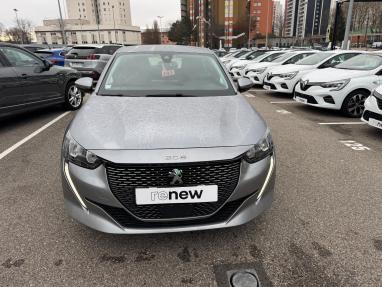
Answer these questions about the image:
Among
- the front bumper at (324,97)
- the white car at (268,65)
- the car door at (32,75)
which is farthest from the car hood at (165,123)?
the white car at (268,65)

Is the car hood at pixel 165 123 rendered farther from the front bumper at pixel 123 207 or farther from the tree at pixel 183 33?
the tree at pixel 183 33

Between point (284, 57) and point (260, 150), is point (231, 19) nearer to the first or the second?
point (284, 57)

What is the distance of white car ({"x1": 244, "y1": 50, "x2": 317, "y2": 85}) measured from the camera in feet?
38.5

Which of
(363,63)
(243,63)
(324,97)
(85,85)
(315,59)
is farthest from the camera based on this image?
(243,63)

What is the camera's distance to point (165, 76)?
3.64 m

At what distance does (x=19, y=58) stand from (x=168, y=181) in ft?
18.1

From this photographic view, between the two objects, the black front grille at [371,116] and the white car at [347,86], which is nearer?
the black front grille at [371,116]

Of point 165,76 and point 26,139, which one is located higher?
point 165,76

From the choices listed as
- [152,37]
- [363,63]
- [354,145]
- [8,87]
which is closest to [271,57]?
[363,63]

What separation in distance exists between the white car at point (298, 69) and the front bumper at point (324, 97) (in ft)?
6.83

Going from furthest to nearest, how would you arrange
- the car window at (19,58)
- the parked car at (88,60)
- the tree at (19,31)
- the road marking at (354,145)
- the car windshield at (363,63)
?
1. the tree at (19,31)
2. the parked car at (88,60)
3. the car windshield at (363,63)
4. the car window at (19,58)
5. the road marking at (354,145)

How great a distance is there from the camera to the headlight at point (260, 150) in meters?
2.35

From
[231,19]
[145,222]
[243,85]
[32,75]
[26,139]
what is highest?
[231,19]

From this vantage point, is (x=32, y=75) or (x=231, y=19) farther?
(x=231, y=19)
